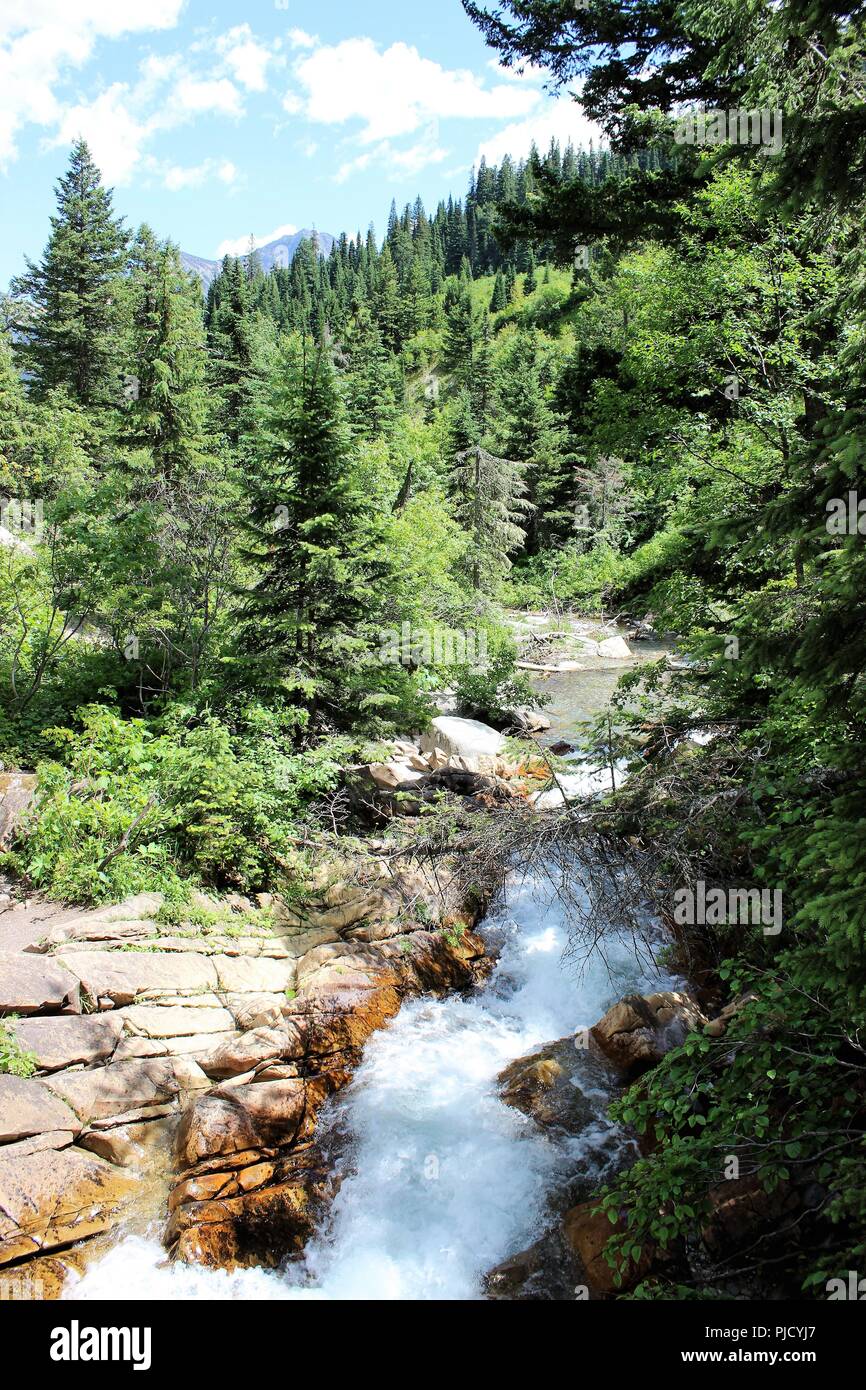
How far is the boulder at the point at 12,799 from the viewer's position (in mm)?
9766

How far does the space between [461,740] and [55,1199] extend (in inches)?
432

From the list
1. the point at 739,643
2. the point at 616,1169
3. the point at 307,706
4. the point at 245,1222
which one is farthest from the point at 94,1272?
the point at 307,706

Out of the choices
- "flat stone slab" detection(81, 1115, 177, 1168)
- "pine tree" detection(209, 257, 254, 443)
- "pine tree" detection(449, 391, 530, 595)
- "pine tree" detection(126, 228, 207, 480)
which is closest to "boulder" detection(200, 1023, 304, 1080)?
"flat stone slab" detection(81, 1115, 177, 1168)

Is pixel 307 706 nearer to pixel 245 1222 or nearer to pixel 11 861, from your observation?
pixel 11 861

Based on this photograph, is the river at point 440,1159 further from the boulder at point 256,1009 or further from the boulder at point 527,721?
the boulder at point 527,721

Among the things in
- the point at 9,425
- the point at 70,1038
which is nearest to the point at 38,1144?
the point at 70,1038

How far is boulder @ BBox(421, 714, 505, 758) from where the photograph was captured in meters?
15.6

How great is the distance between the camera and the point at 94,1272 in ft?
19.1

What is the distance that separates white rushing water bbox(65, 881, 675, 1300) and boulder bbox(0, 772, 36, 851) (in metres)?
5.51

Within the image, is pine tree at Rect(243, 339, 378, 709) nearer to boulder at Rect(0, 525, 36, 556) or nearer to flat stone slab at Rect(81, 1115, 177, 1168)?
boulder at Rect(0, 525, 36, 556)

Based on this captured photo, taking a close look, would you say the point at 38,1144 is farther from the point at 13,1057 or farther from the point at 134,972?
the point at 134,972

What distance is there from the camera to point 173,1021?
26.2 feet

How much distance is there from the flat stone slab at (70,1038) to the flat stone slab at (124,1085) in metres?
0.15

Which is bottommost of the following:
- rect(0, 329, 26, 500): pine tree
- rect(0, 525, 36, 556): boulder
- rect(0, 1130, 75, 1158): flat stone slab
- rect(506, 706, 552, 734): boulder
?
rect(0, 1130, 75, 1158): flat stone slab
